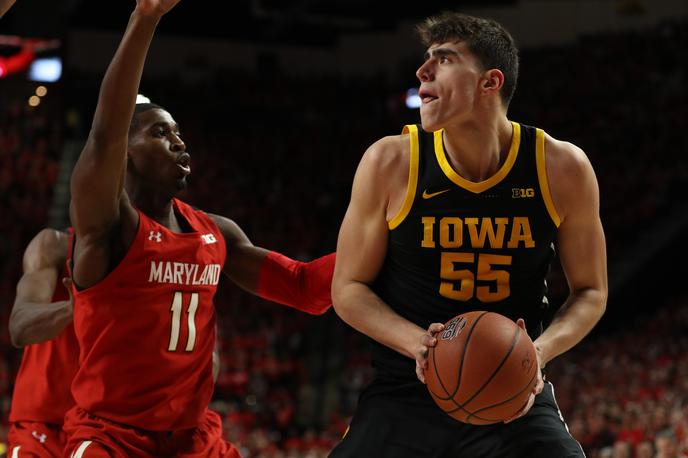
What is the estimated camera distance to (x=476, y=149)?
133 inches

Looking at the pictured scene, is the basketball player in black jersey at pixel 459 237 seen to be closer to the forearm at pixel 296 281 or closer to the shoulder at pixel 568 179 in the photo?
Result: the shoulder at pixel 568 179

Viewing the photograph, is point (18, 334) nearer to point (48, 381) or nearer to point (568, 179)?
point (48, 381)

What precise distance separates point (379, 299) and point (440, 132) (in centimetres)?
64

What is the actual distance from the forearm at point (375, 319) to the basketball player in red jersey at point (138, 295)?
587 millimetres

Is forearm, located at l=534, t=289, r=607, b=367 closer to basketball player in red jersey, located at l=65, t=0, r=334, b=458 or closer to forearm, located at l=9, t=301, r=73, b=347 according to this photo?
basketball player in red jersey, located at l=65, t=0, r=334, b=458

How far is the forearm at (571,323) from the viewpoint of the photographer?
3195 mm

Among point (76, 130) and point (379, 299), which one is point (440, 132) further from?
point (76, 130)

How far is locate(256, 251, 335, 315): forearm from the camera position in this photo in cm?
398

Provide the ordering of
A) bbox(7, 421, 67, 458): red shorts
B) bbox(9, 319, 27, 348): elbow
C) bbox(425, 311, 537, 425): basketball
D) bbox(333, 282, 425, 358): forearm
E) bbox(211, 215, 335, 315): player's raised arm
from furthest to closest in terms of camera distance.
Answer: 1. bbox(211, 215, 335, 315): player's raised arm
2. bbox(7, 421, 67, 458): red shorts
3. bbox(9, 319, 27, 348): elbow
4. bbox(333, 282, 425, 358): forearm
5. bbox(425, 311, 537, 425): basketball

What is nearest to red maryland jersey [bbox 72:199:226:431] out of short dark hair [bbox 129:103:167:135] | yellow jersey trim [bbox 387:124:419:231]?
short dark hair [bbox 129:103:167:135]

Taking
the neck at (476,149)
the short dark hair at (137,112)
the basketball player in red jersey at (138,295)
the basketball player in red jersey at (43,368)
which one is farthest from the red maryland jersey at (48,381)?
the neck at (476,149)

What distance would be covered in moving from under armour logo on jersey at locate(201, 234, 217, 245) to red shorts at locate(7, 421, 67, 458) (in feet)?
3.04

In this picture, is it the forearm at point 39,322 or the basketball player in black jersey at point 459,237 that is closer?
the basketball player in black jersey at point 459,237

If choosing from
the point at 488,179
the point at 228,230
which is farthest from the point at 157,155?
the point at 488,179
